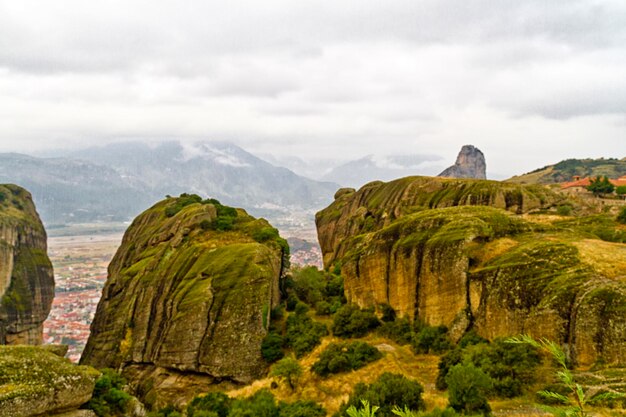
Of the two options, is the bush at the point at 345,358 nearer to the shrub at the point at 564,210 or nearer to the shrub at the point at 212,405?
the shrub at the point at 212,405

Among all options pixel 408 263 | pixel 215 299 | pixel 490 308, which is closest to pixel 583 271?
pixel 490 308

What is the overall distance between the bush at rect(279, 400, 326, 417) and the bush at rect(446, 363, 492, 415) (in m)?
7.59

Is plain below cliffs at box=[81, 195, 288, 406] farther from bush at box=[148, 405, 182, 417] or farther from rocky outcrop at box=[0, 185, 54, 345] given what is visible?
rocky outcrop at box=[0, 185, 54, 345]

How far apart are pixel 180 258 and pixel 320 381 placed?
→ 19055mm

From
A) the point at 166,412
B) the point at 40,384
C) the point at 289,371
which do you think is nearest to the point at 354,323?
the point at 289,371

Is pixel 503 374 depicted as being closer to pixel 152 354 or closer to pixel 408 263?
pixel 408 263

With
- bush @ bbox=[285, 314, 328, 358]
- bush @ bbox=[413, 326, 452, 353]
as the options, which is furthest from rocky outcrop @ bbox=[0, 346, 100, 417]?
bush @ bbox=[413, 326, 452, 353]

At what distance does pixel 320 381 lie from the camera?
27.6 m

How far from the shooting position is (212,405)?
25.5 metres

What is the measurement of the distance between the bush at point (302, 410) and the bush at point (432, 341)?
8157 millimetres

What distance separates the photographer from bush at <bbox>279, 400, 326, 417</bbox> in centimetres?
2161

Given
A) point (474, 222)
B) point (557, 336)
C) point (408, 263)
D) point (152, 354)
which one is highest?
point (474, 222)

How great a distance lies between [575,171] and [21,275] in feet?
655

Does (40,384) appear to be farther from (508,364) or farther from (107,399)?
(508,364)
